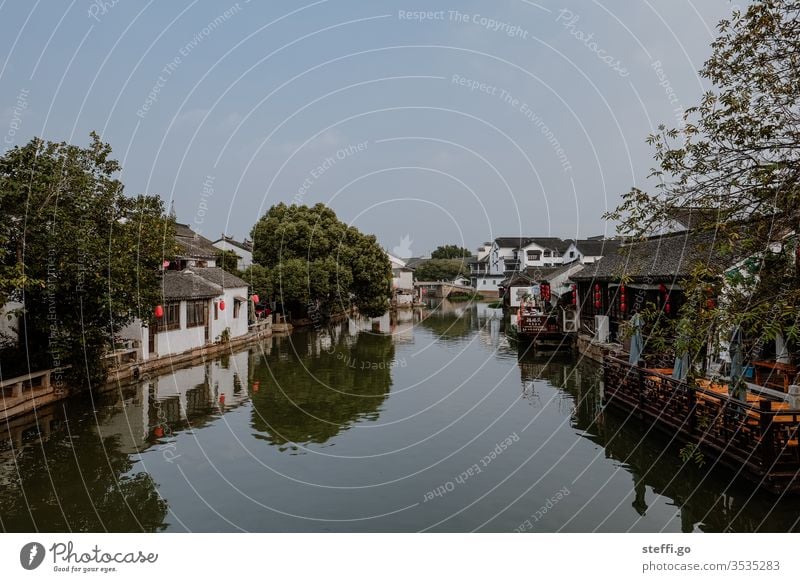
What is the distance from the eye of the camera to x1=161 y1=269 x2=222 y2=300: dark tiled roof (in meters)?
24.3

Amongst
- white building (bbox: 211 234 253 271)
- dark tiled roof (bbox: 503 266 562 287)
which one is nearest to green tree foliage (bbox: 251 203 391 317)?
white building (bbox: 211 234 253 271)

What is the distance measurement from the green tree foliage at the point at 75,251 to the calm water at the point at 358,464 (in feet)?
6.37

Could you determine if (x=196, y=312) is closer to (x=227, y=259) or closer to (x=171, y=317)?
(x=171, y=317)

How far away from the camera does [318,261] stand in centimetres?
3884

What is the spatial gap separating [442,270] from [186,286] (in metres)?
69.4

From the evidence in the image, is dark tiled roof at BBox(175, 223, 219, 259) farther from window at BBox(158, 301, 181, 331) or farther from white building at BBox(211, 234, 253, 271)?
window at BBox(158, 301, 181, 331)

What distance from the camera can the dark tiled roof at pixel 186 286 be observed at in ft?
79.8

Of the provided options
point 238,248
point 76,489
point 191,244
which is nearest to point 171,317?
point 76,489

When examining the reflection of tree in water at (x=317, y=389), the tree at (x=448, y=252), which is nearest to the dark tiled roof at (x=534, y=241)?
the tree at (x=448, y=252)

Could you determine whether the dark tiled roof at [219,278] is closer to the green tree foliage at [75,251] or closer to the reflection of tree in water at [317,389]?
the reflection of tree in water at [317,389]

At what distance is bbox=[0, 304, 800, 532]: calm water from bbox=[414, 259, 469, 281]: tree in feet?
240

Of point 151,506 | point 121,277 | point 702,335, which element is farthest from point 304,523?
point 121,277

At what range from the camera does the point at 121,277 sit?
1580 centimetres

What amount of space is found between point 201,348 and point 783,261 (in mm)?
23351
